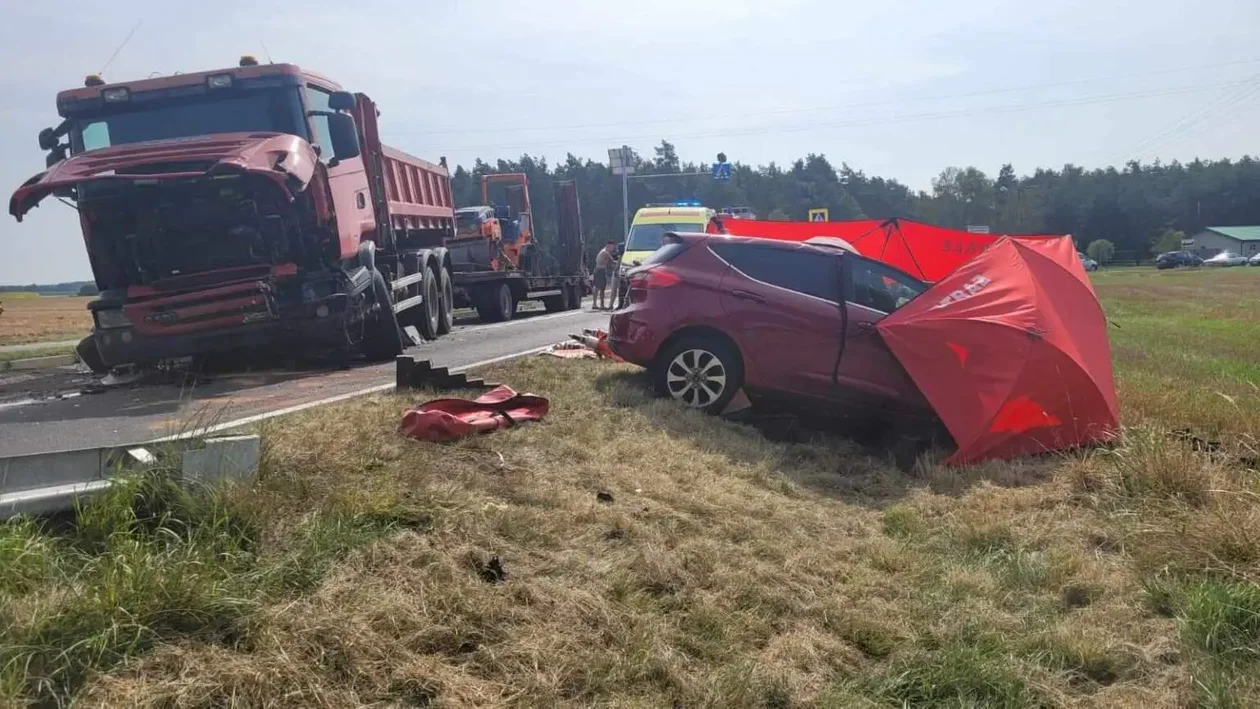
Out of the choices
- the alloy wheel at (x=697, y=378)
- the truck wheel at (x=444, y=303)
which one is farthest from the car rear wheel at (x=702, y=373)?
the truck wheel at (x=444, y=303)

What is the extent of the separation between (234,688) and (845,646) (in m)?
2.41

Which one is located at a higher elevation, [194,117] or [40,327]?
[194,117]

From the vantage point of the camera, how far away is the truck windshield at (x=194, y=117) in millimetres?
10078

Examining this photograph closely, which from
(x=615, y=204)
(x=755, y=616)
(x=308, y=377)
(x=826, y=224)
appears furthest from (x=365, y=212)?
(x=615, y=204)

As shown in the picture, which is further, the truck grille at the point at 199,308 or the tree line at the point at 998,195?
the tree line at the point at 998,195

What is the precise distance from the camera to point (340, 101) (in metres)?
10.7

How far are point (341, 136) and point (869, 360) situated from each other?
6067 millimetres

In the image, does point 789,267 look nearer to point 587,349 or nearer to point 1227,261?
point 587,349

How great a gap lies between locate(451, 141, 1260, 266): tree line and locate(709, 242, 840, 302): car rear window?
223 feet

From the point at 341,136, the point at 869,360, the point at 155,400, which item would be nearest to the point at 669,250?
the point at 869,360

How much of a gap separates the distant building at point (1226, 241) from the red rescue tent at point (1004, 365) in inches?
4047

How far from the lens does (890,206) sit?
96375 millimetres

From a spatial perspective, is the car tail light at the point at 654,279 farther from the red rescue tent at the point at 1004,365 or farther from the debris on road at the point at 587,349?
the red rescue tent at the point at 1004,365

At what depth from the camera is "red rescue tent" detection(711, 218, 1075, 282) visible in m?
12.3
